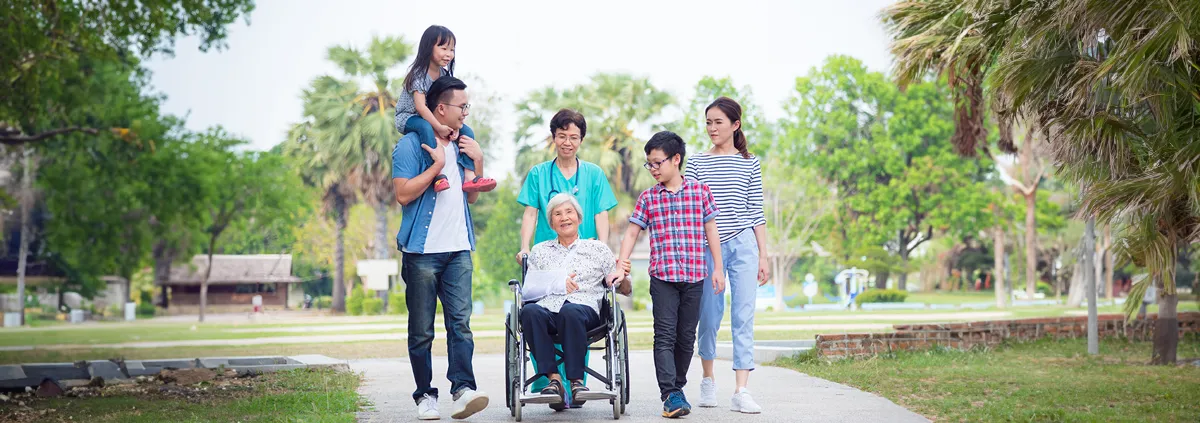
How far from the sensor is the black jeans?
605 cm

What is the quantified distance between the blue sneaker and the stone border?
495cm

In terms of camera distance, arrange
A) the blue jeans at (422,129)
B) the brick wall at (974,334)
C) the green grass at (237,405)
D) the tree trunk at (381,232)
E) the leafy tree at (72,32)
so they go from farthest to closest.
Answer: the tree trunk at (381,232) → the leafy tree at (72,32) → the brick wall at (974,334) → the green grass at (237,405) → the blue jeans at (422,129)

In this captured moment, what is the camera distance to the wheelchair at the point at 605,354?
573 cm

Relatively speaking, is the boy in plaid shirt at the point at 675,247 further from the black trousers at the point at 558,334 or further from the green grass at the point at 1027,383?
the green grass at the point at 1027,383

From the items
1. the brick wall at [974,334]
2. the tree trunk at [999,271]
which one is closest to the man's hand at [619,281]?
the brick wall at [974,334]

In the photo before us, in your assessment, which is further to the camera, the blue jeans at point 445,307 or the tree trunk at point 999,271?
the tree trunk at point 999,271

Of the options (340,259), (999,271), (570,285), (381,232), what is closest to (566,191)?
(570,285)

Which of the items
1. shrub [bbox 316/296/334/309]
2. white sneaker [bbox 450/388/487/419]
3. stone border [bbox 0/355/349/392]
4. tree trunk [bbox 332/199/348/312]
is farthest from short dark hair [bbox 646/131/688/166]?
shrub [bbox 316/296/334/309]

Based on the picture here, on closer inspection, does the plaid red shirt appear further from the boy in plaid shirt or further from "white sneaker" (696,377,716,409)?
"white sneaker" (696,377,716,409)

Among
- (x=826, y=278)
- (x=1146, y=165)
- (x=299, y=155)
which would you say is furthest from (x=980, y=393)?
(x=826, y=278)

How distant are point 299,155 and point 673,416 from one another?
40.7m

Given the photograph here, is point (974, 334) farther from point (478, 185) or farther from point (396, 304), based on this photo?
point (396, 304)

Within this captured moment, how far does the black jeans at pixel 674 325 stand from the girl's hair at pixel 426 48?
5.32 feet

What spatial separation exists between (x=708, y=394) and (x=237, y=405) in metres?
2.96
